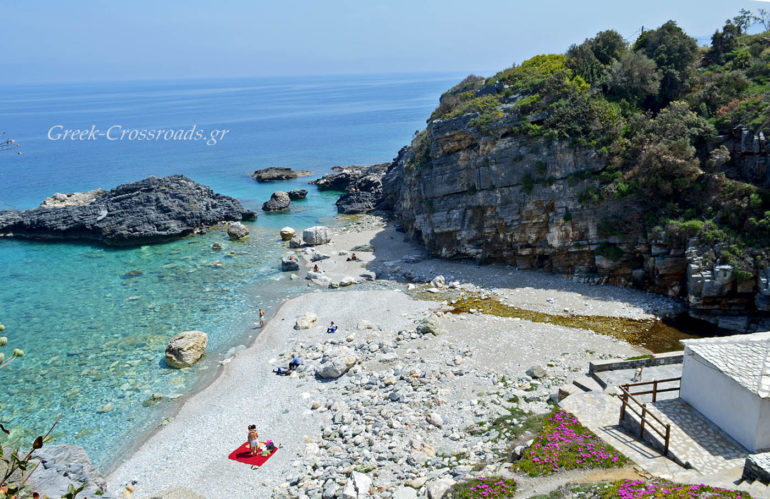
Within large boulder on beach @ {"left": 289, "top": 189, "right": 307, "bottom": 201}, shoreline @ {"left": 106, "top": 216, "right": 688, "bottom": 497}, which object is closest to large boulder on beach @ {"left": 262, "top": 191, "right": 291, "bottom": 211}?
large boulder on beach @ {"left": 289, "top": 189, "right": 307, "bottom": 201}

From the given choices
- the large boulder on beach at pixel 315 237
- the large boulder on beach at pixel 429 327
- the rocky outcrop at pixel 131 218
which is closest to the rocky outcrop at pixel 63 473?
the large boulder on beach at pixel 429 327

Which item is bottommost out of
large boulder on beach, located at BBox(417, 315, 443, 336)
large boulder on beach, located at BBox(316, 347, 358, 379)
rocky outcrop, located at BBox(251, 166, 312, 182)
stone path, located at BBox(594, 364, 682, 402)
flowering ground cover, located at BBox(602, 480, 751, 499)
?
large boulder on beach, located at BBox(316, 347, 358, 379)

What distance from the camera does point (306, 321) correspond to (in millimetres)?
27375

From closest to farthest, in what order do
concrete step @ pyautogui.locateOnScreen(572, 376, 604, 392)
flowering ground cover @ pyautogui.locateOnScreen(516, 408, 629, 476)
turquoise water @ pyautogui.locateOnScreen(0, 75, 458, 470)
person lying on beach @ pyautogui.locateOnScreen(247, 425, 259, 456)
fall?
flowering ground cover @ pyautogui.locateOnScreen(516, 408, 629, 476) < person lying on beach @ pyautogui.locateOnScreen(247, 425, 259, 456) < concrete step @ pyautogui.locateOnScreen(572, 376, 604, 392) < turquoise water @ pyautogui.locateOnScreen(0, 75, 458, 470)

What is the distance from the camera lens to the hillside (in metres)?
25.6

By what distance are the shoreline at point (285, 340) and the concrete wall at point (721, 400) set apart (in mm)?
7981

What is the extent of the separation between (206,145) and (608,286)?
307 feet

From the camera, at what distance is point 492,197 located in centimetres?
3272

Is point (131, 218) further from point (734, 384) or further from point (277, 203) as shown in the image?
point (734, 384)

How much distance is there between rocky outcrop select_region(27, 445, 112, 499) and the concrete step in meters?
15.3

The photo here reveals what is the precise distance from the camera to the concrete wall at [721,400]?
12.4 metres

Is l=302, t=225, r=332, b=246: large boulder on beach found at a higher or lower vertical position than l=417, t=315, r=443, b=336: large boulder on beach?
higher

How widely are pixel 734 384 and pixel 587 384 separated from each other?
5.60 metres

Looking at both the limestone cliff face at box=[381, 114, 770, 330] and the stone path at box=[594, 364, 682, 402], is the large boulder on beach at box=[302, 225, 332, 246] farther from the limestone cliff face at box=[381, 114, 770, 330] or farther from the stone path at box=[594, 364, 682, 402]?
the stone path at box=[594, 364, 682, 402]
